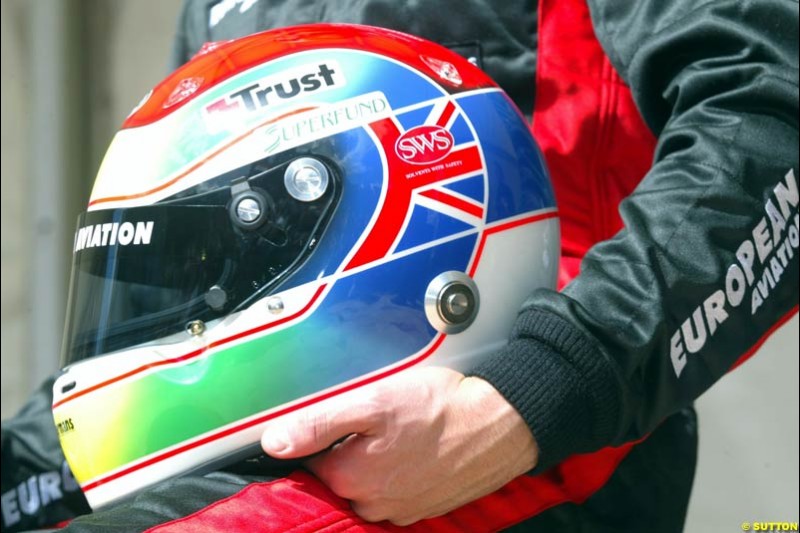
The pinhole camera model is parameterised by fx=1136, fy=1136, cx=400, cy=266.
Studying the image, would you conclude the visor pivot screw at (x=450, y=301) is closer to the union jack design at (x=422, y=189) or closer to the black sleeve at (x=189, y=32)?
the union jack design at (x=422, y=189)

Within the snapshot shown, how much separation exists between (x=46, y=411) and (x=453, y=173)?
668 millimetres

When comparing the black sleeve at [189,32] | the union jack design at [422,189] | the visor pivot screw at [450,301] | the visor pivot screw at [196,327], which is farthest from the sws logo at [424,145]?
the black sleeve at [189,32]

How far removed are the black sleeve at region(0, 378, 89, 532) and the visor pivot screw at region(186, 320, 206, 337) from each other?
1.50 feet

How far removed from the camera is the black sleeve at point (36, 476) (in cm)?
134

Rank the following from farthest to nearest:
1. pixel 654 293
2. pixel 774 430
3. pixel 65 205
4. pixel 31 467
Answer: pixel 65 205, pixel 774 430, pixel 31 467, pixel 654 293

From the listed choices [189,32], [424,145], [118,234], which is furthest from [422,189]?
[189,32]

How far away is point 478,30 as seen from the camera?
3.82ft

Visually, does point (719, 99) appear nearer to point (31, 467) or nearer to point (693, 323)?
point (693, 323)

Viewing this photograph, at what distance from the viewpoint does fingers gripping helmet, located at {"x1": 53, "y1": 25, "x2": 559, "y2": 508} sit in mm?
967

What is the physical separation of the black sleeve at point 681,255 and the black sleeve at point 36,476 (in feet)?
2.06

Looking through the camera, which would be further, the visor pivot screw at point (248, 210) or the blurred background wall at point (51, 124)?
the blurred background wall at point (51, 124)

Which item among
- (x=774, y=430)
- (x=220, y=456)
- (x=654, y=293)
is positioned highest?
(x=654, y=293)

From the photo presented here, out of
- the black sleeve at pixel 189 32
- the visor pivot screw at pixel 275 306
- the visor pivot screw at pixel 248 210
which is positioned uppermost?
the black sleeve at pixel 189 32

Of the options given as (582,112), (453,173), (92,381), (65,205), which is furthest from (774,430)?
(65,205)
